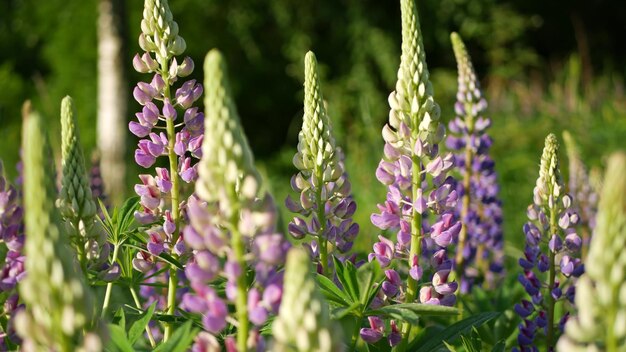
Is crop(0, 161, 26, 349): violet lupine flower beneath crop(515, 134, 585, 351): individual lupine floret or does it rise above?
above

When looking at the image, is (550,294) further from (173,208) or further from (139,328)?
(139,328)

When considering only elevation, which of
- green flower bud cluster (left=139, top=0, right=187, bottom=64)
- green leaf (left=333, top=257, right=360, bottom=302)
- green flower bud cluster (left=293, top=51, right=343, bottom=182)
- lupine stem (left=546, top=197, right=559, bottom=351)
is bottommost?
lupine stem (left=546, top=197, right=559, bottom=351)

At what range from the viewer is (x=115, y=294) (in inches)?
99.0

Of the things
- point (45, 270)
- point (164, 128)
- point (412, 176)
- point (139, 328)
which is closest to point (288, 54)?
point (164, 128)

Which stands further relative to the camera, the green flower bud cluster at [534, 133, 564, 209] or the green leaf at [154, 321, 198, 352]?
the green flower bud cluster at [534, 133, 564, 209]

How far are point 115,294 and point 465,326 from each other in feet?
4.47

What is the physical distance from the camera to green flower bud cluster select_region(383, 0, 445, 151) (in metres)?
1.62

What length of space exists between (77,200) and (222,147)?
20.6 inches

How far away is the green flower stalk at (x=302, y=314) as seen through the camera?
0.92m

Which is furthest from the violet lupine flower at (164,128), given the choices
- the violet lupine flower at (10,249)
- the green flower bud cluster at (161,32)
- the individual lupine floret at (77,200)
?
the violet lupine flower at (10,249)

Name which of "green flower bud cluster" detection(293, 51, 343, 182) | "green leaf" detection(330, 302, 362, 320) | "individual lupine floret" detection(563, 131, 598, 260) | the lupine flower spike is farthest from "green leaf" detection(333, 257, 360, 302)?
"individual lupine floret" detection(563, 131, 598, 260)

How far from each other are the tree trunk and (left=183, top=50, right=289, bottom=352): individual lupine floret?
9.46 metres

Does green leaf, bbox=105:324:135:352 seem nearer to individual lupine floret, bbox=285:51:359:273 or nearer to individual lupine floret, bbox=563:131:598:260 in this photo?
individual lupine floret, bbox=285:51:359:273

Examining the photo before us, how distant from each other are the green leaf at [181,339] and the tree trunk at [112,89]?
30.7ft
